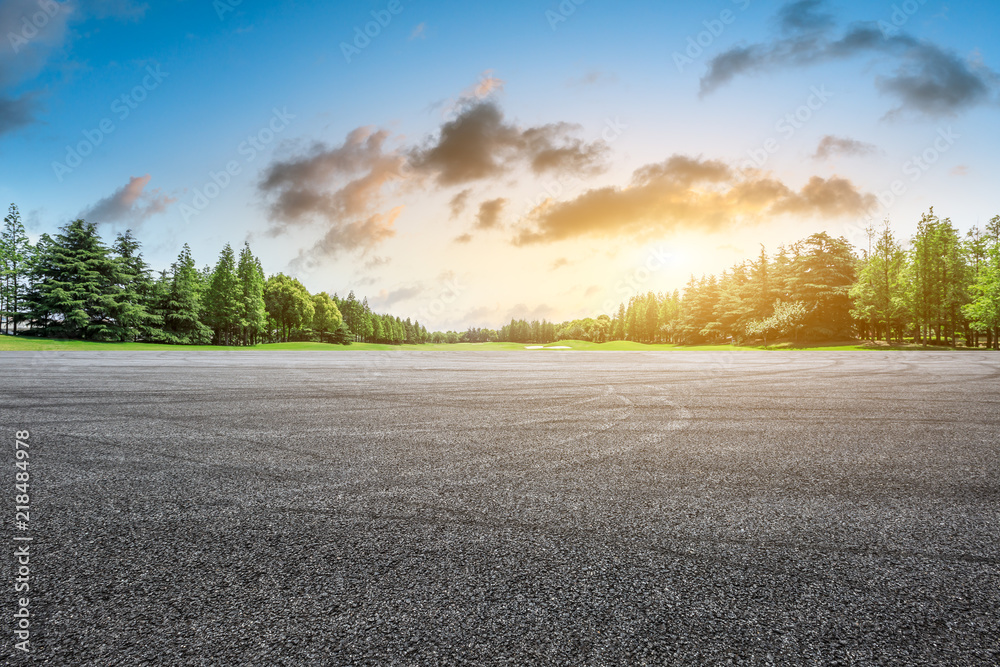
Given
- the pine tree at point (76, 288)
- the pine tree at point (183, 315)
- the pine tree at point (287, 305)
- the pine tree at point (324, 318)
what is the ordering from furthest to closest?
the pine tree at point (324, 318) < the pine tree at point (287, 305) < the pine tree at point (183, 315) < the pine tree at point (76, 288)

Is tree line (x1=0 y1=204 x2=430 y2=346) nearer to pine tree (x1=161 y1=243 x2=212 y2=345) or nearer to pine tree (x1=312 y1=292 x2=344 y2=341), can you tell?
pine tree (x1=161 y1=243 x2=212 y2=345)

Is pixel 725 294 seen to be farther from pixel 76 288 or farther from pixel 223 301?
pixel 76 288

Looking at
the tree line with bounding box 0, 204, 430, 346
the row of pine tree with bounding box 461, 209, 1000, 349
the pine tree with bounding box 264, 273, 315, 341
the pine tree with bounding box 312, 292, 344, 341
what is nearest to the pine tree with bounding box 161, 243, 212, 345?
the tree line with bounding box 0, 204, 430, 346

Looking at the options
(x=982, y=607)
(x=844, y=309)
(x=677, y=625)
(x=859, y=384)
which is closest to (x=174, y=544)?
(x=677, y=625)

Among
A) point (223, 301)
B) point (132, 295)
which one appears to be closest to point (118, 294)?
point (132, 295)

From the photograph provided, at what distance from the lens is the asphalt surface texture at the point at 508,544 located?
5.86ft

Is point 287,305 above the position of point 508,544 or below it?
above

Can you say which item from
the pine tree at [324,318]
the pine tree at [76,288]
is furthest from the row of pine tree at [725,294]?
the pine tree at [324,318]

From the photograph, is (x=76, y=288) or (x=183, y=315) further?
(x=183, y=315)

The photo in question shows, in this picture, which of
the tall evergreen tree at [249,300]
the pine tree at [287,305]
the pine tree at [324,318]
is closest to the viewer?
the tall evergreen tree at [249,300]

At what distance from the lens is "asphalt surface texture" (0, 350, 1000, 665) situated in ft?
5.86

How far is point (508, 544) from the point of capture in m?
2.58

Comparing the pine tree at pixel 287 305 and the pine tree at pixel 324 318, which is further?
the pine tree at pixel 324 318

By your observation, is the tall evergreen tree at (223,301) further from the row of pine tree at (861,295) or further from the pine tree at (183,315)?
the row of pine tree at (861,295)
